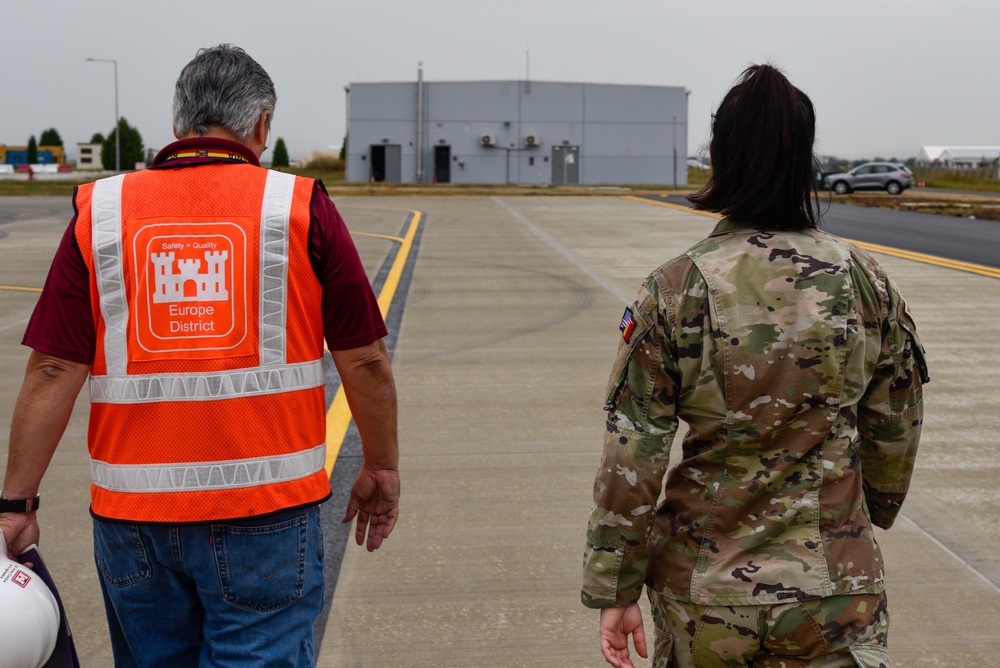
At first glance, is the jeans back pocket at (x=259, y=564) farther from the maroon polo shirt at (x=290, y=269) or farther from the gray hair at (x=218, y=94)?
the gray hair at (x=218, y=94)

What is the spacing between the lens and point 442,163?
60.2m

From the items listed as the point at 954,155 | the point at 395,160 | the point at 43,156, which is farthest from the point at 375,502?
the point at 43,156

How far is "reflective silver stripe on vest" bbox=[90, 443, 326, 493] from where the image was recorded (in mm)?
2340

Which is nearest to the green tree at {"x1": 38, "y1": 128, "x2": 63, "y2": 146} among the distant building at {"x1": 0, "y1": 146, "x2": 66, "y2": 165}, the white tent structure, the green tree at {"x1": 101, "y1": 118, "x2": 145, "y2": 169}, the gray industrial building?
the distant building at {"x1": 0, "y1": 146, "x2": 66, "y2": 165}

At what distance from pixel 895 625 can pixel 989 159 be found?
89.7 metres

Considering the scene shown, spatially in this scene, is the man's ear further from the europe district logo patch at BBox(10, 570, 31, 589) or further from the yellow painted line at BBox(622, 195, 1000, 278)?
the yellow painted line at BBox(622, 195, 1000, 278)

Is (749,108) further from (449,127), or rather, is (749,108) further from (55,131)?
(55,131)

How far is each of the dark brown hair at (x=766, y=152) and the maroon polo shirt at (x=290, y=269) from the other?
0.80 meters

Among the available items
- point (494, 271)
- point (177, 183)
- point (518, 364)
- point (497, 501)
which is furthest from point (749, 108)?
point (494, 271)

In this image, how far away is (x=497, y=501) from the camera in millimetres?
5199

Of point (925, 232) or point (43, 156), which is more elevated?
point (43, 156)

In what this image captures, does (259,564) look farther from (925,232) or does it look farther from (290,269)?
(925,232)

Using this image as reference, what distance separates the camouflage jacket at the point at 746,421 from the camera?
210cm

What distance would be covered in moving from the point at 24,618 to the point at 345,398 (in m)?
4.83
